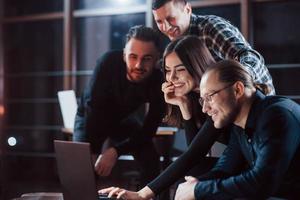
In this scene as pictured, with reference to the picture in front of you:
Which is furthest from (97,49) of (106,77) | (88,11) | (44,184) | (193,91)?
(193,91)

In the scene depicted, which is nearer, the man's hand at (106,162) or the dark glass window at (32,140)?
the man's hand at (106,162)

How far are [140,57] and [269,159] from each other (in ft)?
2.75

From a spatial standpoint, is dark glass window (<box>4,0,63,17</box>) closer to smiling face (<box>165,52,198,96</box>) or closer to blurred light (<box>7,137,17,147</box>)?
blurred light (<box>7,137,17,147</box>)

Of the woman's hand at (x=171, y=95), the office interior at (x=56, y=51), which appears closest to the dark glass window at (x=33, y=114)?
the office interior at (x=56, y=51)

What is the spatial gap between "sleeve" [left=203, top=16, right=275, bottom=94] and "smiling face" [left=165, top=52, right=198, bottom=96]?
0.23 meters

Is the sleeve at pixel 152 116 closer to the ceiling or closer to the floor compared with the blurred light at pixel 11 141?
closer to the ceiling

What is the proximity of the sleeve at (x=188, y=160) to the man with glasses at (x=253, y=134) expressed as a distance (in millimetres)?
56

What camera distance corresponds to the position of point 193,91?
156cm

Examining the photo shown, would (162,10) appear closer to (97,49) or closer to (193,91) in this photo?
(193,91)

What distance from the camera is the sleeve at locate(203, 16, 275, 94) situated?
63.7 inches

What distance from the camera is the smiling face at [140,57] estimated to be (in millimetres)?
1852

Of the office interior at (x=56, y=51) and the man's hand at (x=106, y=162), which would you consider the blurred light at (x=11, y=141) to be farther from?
the man's hand at (x=106, y=162)

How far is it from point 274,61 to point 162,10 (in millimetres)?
2768

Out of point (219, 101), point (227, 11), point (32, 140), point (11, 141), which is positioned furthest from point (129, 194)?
point (11, 141)
